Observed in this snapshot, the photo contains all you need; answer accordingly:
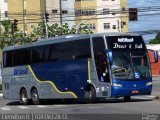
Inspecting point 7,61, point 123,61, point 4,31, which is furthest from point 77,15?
point 123,61

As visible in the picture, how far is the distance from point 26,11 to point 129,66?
216ft

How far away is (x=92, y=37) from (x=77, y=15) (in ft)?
216

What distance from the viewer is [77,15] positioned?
3590 inches

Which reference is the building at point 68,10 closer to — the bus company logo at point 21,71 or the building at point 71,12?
the building at point 71,12

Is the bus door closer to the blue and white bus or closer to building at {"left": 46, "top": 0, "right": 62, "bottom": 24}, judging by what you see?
the blue and white bus

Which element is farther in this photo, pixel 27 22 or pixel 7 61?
pixel 27 22

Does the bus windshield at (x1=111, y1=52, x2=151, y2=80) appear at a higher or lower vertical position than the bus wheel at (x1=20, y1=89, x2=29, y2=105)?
higher

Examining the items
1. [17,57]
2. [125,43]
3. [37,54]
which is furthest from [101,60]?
[17,57]

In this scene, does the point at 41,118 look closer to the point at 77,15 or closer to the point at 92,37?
the point at 92,37

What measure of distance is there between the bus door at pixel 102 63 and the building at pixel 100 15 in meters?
63.8

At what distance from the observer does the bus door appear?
25.2m

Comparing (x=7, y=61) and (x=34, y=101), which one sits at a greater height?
(x=7, y=61)

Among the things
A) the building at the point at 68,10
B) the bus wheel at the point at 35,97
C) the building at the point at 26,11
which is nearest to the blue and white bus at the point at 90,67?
the bus wheel at the point at 35,97

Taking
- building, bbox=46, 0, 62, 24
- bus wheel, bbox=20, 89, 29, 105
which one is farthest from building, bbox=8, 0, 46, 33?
bus wheel, bbox=20, 89, 29, 105
